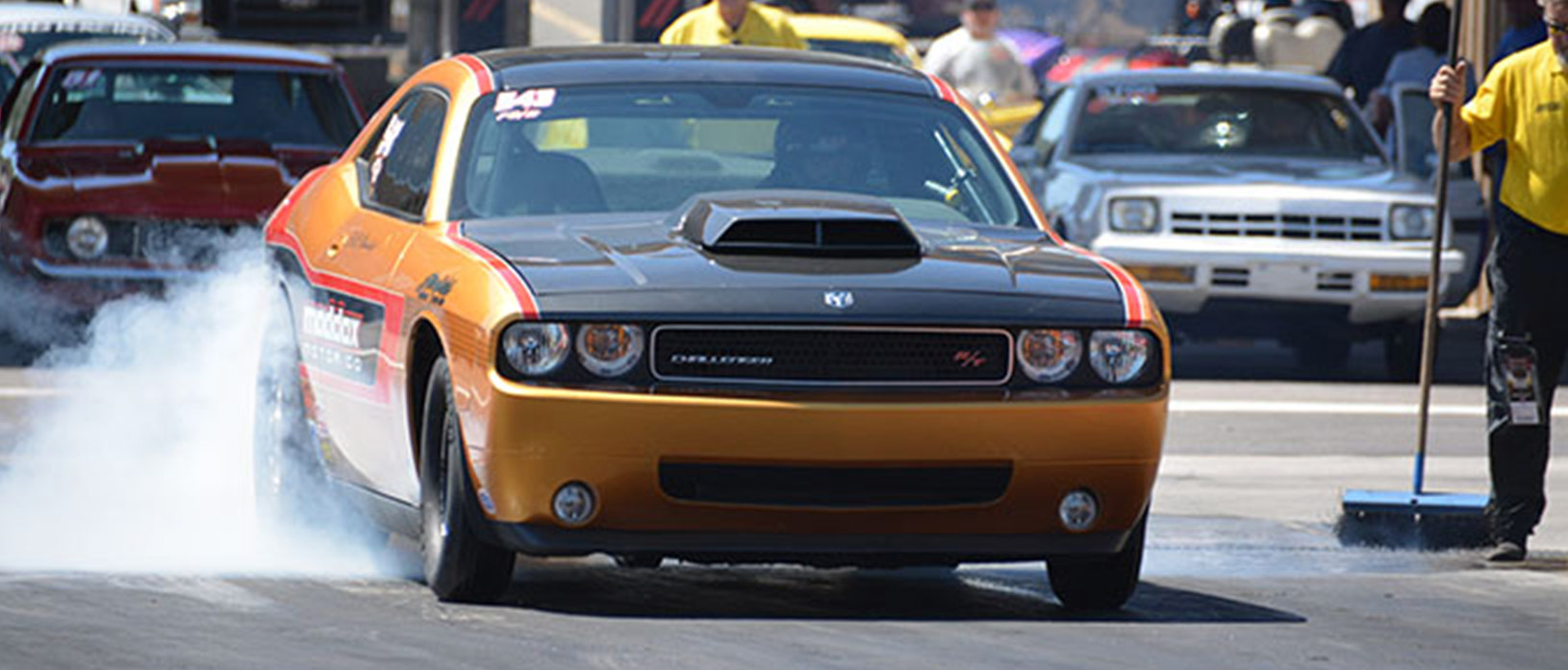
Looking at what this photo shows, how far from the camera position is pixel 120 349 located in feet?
50.0

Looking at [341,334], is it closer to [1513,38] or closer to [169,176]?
[169,176]

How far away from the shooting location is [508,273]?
6.94 metres

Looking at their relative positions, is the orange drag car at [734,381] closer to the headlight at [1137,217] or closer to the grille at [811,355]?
the grille at [811,355]

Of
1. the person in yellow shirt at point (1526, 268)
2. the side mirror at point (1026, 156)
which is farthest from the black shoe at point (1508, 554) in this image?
the side mirror at point (1026, 156)

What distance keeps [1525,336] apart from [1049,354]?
7.96 feet

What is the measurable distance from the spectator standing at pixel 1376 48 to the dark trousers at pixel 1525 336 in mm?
12539

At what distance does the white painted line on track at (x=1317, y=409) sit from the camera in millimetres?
13648

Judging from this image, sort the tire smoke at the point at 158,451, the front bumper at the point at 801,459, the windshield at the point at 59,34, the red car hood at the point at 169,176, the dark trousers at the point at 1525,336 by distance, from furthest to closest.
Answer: the windshield at the point at 59,34
the red car hood at the point at 169,176
the dark trousers at the point at 1525,336
the tire smoke at the point at 158,451
the front bumper at the point at 801,459

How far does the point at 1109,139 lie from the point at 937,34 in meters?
20.5

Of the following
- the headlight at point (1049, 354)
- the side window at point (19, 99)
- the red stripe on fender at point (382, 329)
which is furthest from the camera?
the side window at point (19, 99)

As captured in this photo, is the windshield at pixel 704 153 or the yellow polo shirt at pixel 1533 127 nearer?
the windshield at pixel 704 153

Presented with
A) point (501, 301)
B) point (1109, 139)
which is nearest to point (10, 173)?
point (1109, 139)

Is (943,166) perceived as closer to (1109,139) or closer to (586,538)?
(586,538)

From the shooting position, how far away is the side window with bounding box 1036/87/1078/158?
16359 mm
